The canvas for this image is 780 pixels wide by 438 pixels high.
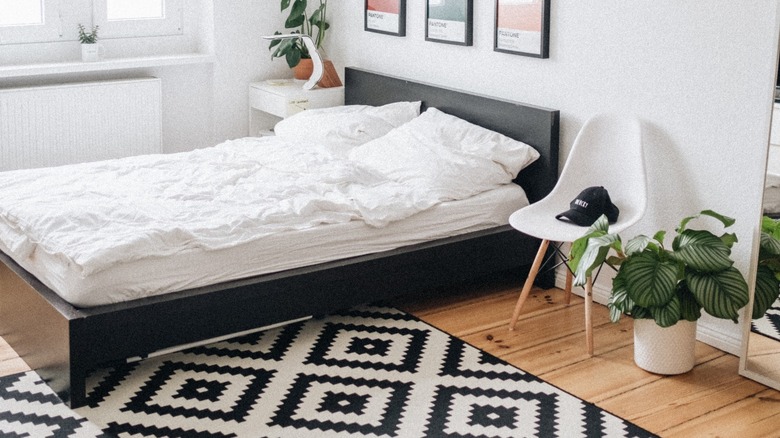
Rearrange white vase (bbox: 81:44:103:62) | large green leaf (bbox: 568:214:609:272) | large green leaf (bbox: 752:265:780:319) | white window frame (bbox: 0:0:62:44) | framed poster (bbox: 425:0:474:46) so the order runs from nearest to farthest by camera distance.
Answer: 1. large green leaf (bbox: 752:265:780:319)
2. large green leaf (bbox: 568:214:609:272)
3. framed poster (bbox: 425:0:474:46)
4. white window frame (bbox: 0:0:62:44)
5. white vase (bbox: 81:44:103:62)

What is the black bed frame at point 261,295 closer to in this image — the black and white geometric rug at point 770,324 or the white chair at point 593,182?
the white chair at point 593,182

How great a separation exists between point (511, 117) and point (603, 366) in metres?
1.29

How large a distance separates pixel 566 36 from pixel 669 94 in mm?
587

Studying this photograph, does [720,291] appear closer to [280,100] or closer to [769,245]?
[769,245]

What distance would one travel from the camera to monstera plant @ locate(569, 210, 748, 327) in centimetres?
324

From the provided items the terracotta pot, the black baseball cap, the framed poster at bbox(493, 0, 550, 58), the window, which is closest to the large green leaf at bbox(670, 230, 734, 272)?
the black baseball cap

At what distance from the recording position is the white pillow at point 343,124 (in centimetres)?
464

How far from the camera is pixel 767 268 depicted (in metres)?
3.39

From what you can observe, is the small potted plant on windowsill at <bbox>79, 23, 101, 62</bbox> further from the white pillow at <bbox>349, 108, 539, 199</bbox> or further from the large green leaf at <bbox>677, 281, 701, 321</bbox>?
the large green leaf at <bbox>677, 281, 701, 321</bbox>

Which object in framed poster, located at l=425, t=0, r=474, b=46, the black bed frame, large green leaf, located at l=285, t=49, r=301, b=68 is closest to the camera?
the black bed frame

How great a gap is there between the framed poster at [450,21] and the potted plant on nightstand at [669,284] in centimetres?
145

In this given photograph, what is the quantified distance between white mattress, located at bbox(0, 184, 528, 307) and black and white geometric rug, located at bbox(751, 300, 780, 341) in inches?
46.6

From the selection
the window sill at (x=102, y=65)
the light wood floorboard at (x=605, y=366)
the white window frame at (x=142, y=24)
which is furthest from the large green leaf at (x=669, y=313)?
the white window frame at (x=142, y=24)

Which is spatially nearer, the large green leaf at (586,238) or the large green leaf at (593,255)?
the large green leaf at (593,255)
